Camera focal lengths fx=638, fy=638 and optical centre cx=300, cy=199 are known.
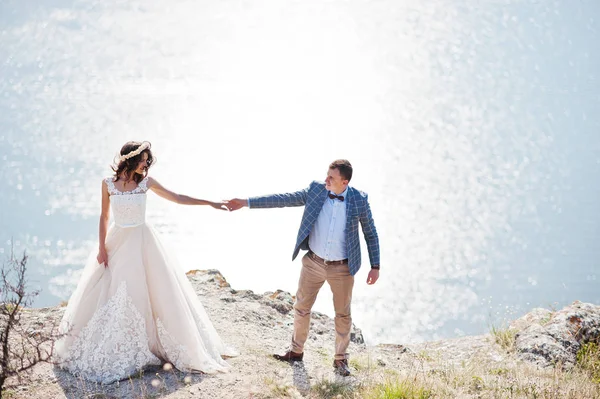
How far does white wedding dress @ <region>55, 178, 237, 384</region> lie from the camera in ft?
21.4

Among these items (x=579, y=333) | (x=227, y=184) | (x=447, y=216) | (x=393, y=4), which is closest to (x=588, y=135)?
(x=447, y=216)

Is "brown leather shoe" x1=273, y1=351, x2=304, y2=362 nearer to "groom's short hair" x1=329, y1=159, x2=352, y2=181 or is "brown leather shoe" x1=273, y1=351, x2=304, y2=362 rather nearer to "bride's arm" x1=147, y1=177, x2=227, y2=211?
"bride's arm" x1=147, y1=177, x2=227, y2=211

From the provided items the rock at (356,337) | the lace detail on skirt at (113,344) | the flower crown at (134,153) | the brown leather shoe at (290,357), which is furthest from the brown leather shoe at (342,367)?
the flower crown at (134,153)

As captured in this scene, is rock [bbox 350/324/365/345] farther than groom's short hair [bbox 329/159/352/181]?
Yes

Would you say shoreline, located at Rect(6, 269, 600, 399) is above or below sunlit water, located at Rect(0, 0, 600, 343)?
below

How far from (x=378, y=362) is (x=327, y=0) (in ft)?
307

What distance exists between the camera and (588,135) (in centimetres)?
5847

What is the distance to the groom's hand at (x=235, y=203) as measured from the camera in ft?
23.7

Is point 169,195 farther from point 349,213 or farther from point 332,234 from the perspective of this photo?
point 349,213

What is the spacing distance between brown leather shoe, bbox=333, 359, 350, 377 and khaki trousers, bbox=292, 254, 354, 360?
0.05m

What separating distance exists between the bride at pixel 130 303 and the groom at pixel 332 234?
1213mm

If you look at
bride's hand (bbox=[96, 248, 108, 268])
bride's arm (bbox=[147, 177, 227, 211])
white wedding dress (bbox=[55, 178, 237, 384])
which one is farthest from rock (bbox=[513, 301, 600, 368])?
bride's hand (bbox=[96, 248, 108, 268])

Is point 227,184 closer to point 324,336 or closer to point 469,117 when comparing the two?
point 469,117

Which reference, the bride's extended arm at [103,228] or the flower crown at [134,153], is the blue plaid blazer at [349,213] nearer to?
the flower crown at [134,153]
